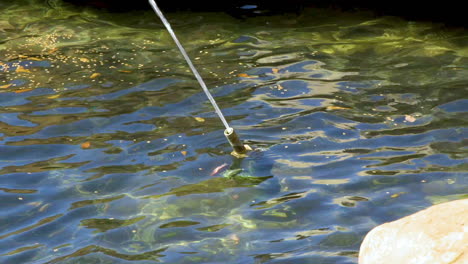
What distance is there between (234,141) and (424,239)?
7.20ft

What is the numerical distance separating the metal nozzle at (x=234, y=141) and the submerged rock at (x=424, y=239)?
5.47ft

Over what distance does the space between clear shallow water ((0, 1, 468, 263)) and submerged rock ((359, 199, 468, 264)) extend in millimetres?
287

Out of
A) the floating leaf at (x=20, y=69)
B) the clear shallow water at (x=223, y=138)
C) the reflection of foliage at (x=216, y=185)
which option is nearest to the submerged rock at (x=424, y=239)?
the clear shallow water at (x=223, y=138)

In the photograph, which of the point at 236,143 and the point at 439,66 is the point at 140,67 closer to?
the point at 236,143

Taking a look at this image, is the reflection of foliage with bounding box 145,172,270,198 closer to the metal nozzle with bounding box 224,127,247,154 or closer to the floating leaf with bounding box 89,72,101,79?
the metal nozzle with bounding box 224,127,247,154

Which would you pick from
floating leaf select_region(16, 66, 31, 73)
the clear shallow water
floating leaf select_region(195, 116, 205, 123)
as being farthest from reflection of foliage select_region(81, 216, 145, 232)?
floating leaf select_region(16, 66, 31, 73)

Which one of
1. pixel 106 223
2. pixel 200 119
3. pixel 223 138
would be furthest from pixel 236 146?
pixel 106 223

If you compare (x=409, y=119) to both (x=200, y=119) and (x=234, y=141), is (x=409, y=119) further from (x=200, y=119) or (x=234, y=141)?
(x=200, y=119)

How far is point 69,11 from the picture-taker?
10.0m

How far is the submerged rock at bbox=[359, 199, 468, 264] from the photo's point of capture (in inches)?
143

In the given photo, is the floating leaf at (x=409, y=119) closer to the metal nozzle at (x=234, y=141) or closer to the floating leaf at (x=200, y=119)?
the metal nozzle at (x=234, y=141)

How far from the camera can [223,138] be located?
620 centimetres

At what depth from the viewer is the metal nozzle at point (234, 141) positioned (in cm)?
556

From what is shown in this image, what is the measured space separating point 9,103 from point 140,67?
1.50m
